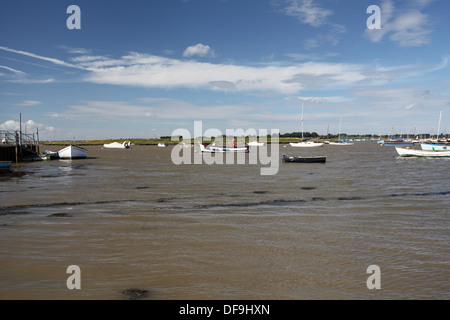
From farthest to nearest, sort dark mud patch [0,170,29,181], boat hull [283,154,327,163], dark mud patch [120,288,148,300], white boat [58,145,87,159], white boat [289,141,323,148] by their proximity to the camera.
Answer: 1. white boat [289,141,323,148]
2. white boat [58,145,87,159]
3. boat hull [283,154,327,163]
4. dark mud patch [0,170,29,181]
5. dark mud patch [120,288,148,300]

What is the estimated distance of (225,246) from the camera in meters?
9.34

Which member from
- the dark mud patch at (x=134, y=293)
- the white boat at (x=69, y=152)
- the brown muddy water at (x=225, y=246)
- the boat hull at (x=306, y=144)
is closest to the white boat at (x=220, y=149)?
the white boat at (x=69, y=152)

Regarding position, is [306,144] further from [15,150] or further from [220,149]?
[15,150]

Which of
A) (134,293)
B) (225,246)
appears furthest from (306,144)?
(134,293)

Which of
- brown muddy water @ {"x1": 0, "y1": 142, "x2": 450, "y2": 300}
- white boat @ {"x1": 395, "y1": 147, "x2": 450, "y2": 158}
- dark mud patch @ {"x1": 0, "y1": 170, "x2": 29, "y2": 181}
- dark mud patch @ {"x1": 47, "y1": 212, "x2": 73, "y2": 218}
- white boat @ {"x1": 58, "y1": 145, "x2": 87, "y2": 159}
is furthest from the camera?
white boat @ {"x1": 58, "y1": 145, "x2": 87, "y2": 159}

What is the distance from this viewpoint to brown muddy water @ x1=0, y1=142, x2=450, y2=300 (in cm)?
657

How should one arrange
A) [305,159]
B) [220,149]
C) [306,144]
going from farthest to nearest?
[306,144] < [220,149] < [305,159]

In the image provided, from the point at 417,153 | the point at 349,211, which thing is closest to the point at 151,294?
the point at 349,211

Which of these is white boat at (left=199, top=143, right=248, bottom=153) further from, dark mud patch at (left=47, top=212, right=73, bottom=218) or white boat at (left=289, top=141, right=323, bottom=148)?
dark mud patch at (left=47, top=212, right=73, bottom=218)

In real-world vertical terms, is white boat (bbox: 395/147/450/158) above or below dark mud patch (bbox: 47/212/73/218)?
above

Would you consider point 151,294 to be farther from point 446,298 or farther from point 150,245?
point 446,298

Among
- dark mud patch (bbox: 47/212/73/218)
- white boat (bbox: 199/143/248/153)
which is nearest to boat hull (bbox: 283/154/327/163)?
white boat (bbox: 199/143/248/153)

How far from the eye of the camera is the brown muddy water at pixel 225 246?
6566mm
